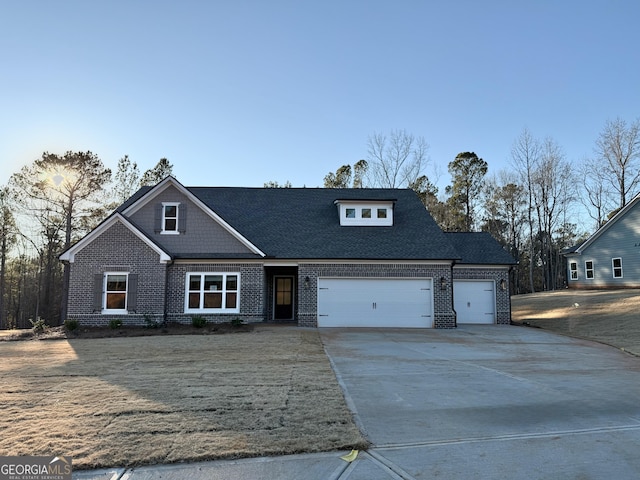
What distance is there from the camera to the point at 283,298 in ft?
66.8

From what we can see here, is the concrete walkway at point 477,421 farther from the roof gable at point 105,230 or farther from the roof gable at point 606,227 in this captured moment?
the roof gable at point 606,227

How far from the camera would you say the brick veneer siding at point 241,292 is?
1766cm

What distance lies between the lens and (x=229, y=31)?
12.9m

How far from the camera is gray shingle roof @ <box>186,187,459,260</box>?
18406 millimetres

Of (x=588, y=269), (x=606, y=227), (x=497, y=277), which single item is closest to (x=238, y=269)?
(x=497, y=277)

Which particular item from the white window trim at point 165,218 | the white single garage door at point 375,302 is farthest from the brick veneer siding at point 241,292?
the white single garage door at point 375,302

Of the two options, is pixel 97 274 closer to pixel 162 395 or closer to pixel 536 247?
pixel 162 395

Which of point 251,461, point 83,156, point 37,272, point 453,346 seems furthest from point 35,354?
point 37,272

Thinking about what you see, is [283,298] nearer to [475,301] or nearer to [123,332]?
[123,332]

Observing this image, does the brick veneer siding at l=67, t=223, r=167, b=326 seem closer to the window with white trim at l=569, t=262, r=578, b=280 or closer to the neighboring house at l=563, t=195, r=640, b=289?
the neighboring house at l=563, t=195, r=640, b=289

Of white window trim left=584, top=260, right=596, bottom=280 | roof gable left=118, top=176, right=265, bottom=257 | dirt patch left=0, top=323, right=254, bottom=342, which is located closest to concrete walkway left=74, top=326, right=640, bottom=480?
dirt patch left=0, top=323, right=254, bottom=342

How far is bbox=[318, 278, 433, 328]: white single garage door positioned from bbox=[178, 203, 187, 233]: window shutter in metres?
6.27

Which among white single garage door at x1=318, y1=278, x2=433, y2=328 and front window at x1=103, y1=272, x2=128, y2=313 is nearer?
front window at x1=103, y1=272, x2=128, y2=313

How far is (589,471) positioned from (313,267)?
1459 centimetres
